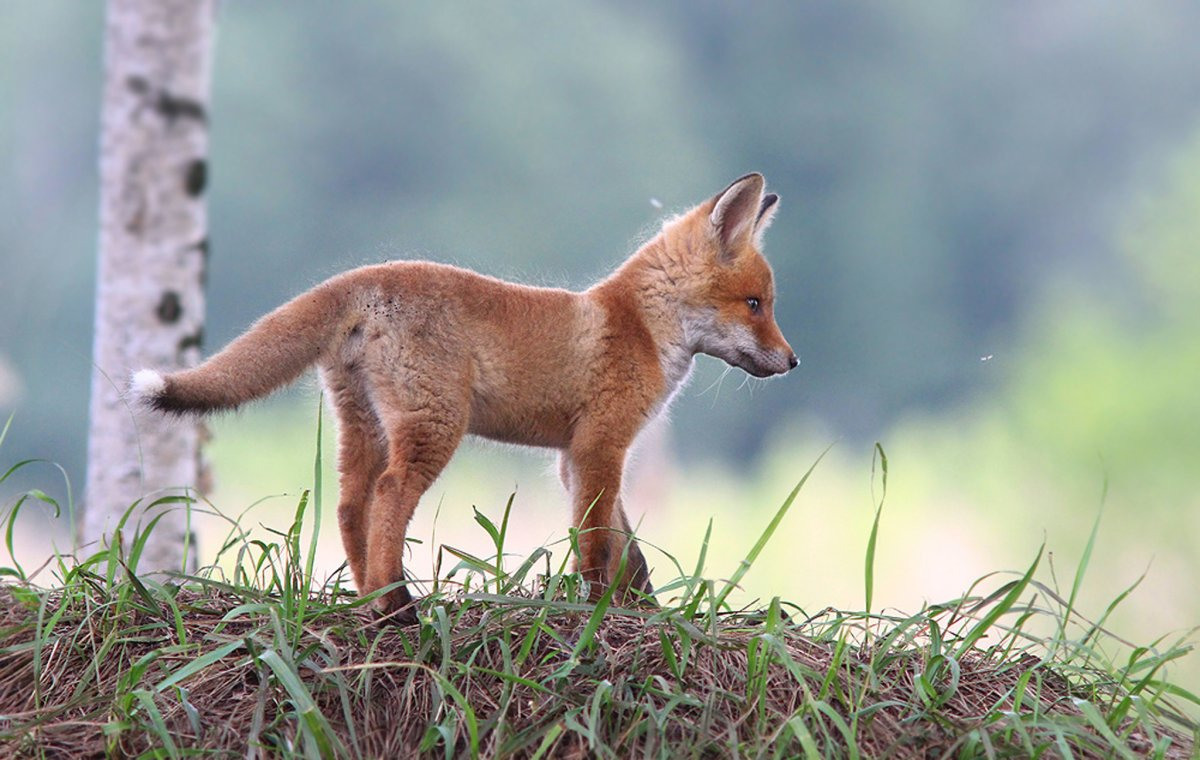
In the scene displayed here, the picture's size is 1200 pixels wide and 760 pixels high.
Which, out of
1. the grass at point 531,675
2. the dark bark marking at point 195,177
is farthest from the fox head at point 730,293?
the dark bark marking at point 195,177

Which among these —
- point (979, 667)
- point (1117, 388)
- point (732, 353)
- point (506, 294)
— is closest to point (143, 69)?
point (506, 294)

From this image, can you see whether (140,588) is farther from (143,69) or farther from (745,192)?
(143,69)

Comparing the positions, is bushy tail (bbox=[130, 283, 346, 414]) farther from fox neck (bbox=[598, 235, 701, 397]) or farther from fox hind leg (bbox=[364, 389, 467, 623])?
fox neck (bbox=[598, 235, 701, 397])

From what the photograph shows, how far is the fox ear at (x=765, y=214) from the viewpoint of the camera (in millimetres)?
4849

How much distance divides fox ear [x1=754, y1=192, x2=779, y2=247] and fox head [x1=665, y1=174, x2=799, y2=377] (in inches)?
6.8

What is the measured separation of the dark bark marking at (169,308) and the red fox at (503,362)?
97.0 inches

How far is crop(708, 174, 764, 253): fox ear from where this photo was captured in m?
4.52

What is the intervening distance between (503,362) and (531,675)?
1.17 metres

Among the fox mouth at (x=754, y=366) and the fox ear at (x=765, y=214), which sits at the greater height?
the fox ear at (x=765, y=214)

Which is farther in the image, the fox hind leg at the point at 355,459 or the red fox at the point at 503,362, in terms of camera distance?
the fox hind leg at the point at 355,459

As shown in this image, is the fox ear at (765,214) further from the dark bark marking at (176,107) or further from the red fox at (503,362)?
the dark bark marking at (176,107)

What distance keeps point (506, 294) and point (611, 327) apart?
1.49ft

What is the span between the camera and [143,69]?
6301mm

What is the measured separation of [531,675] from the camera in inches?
126
